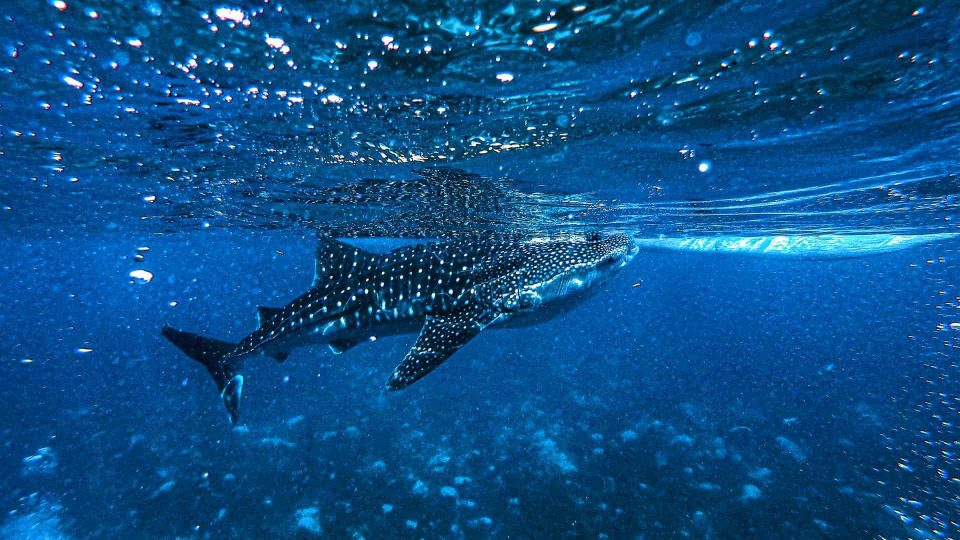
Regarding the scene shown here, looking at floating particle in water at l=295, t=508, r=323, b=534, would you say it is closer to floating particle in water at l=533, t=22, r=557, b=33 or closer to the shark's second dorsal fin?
the shark's second dorsal fin

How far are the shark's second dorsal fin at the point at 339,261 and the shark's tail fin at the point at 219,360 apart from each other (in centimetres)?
195

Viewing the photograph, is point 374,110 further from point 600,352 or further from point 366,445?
point 600,352

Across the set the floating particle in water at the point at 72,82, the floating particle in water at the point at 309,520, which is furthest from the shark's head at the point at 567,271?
the floating particle in water at the point at 309,520

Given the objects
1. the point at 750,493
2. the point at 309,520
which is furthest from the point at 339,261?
the point at 750,493

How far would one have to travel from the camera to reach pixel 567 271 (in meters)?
6.80

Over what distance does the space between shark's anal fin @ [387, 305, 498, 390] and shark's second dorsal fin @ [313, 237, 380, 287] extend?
180 centimetres

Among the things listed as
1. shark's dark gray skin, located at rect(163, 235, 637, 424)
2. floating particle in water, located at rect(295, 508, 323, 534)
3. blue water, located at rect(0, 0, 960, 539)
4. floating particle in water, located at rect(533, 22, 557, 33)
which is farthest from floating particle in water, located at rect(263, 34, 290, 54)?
floating particle in water, located at rect(295, 508, 323, 534)

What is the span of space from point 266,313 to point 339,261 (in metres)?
1.67

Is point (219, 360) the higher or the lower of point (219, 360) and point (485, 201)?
the lower

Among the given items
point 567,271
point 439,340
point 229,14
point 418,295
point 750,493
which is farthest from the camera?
point 750,493

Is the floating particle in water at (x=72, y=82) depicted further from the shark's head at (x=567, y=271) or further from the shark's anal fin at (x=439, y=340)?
the shark's head at (x=567, y=271)

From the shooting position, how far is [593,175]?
11539mm

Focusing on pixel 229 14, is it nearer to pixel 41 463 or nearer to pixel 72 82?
pixel 72 82

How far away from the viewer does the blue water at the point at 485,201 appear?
17.3ft
